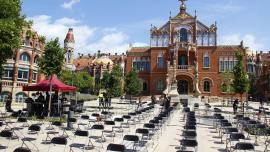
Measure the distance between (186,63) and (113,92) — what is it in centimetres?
2288

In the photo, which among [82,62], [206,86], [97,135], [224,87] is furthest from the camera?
[82,62]

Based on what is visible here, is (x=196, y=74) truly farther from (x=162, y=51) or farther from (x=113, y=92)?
(x=113, y=92)

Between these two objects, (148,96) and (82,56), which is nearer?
(148,96)

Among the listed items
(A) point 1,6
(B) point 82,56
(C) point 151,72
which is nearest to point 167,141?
(A) point 1,6

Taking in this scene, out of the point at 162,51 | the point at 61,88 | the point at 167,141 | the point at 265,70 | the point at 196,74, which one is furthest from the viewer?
the point at 265,70

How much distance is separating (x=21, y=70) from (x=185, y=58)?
29651 millimetres

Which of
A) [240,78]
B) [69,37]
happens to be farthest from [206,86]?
[69,37]

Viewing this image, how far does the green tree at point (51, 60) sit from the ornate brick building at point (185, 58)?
3602 cm

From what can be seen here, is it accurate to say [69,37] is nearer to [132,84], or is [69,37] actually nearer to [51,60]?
[132,84]

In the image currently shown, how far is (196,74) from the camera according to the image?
57.4 meters

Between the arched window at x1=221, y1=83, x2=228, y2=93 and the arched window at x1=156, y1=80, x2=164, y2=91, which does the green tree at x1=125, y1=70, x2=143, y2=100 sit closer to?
the arched window at x1=156, y1=80, x2=164, y2=91

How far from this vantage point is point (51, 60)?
23.0 metres

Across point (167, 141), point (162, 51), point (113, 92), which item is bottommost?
point (167, 141)

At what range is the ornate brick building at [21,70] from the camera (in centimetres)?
4538
